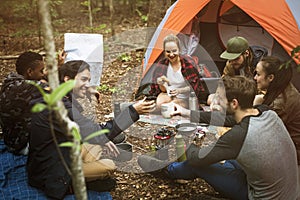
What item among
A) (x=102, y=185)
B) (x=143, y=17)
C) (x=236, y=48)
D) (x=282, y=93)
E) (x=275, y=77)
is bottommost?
(x=102, y=185)

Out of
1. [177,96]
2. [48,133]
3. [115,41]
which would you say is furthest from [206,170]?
[115,41]

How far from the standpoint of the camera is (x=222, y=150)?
2.34 meters

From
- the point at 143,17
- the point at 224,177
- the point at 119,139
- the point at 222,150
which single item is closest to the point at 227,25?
the point at 119,139

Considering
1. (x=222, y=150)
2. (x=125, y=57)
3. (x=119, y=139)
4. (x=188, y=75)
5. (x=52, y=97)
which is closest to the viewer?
(x=52, y=97)

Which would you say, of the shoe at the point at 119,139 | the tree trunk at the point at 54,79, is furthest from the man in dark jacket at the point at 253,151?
the tree trunk at the point at 54,79

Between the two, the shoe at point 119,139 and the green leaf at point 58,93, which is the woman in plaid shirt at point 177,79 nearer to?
the shoe at point 119,139

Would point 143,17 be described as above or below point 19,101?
above

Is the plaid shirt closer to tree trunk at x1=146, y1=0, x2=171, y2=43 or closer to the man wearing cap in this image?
the man wearing cap

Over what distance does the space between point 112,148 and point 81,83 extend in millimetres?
574

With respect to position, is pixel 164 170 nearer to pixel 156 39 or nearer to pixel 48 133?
pixel 48 133

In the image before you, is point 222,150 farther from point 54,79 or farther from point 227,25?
point 227,25

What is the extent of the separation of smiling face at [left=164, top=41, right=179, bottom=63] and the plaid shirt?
0.46ft

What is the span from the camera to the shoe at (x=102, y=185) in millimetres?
2779

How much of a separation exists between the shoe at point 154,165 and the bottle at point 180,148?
11 centimetres
